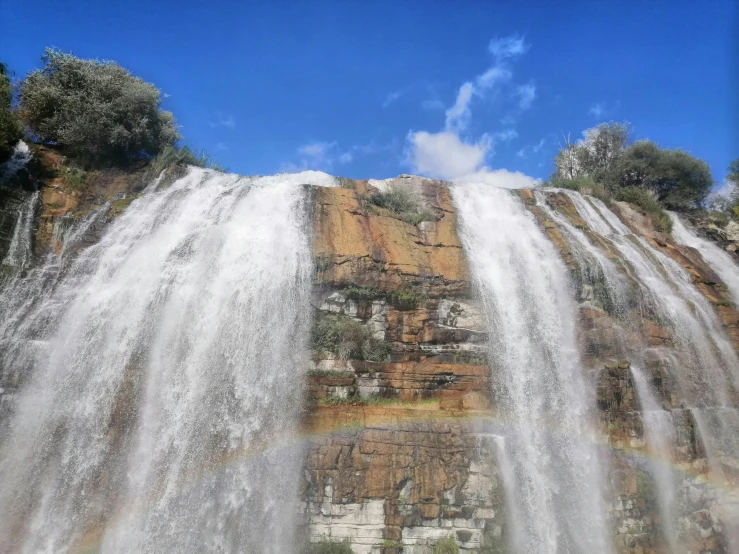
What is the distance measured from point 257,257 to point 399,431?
6.73 meters

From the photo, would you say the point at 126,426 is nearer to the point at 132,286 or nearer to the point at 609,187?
the point at 132,286

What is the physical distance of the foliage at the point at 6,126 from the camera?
16453 mm

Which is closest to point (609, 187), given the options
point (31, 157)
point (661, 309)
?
point (661, 309)

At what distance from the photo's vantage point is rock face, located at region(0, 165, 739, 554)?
38.6 feet

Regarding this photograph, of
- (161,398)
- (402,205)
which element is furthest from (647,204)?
(161,398)

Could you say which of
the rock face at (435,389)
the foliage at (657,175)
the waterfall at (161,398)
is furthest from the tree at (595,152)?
the waterfall at (161,398)

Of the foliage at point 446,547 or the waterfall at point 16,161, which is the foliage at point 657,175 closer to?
the foliage at point 446,547

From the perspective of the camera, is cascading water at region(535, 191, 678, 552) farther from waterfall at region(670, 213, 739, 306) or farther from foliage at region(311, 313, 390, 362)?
foliage at region(311, 313, 390, 362)

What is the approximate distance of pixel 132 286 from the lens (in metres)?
13.8

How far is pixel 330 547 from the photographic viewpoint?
1119 centimetres

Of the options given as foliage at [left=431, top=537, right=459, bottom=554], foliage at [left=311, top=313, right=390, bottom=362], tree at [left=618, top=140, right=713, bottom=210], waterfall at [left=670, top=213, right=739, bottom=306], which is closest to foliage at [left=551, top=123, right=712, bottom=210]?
tree at [left=618, top=140, right=713, bottom=210]

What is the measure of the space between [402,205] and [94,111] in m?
13.2

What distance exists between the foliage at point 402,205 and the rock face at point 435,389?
286mm

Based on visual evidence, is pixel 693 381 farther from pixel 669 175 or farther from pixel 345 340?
pixel 669 175
